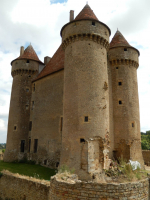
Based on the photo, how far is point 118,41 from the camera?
2150cm

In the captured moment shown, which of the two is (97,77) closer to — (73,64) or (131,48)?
(73,64)

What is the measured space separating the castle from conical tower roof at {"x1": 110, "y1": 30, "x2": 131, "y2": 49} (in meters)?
0.12

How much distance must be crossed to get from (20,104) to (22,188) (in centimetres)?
1447

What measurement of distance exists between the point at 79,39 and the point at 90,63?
8.48ft

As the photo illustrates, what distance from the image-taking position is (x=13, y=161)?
22.2 m

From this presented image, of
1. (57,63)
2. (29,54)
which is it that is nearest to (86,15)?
(57,63)

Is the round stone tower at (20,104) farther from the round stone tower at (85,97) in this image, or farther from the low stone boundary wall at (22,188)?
the low stone boundary wall at (22,188)

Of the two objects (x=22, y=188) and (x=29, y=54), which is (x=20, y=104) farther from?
(x=22, y=188)

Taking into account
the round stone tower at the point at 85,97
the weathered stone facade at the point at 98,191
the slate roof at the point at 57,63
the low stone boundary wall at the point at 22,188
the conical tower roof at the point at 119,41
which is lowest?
the low stone boundary wall at the point at 22,188

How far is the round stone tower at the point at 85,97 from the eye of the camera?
45.4 ft

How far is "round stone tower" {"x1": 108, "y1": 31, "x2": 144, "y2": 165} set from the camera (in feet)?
61.0

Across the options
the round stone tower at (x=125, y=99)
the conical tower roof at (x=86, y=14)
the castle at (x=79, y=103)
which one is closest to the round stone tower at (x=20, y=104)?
the castle at (x=79, y=103)

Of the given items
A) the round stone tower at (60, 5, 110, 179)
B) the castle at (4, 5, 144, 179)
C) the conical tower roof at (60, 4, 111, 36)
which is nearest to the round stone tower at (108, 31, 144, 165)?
the castle at (4, 5, 144, 179)

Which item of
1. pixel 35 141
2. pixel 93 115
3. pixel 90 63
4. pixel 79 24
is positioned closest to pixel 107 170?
pixel 93 115
